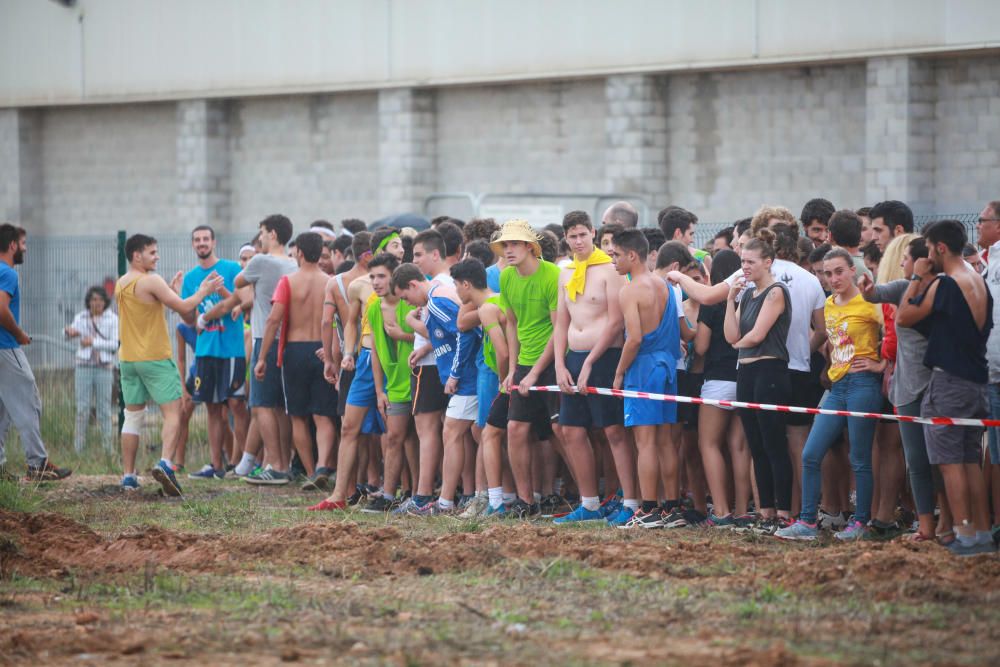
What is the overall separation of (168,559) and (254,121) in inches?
941

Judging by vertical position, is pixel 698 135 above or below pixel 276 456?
above

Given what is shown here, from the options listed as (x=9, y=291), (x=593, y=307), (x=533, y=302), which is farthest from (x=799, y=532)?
(x=9, y=291)

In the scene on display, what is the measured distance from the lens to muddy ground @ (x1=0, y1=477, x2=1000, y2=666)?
6.79 metres

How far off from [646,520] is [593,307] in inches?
63.6

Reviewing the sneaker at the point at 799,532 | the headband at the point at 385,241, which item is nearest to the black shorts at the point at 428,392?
the headband at the point at 385,241

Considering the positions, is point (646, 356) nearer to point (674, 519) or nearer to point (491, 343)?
point (674, 519)

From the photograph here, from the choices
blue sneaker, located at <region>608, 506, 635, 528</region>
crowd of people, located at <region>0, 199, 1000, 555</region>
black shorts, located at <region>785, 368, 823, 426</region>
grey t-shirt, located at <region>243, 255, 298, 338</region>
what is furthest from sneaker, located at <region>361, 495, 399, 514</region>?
black shorts, located at <region>785, 368, 823, 426</region>

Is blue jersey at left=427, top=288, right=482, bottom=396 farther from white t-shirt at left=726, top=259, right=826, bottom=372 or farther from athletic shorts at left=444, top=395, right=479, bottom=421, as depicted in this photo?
white t-shirt at left=726, top=259, right=826, bottom=372

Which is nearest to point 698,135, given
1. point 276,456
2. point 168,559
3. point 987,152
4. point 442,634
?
point 987,152

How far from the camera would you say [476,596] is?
8094mm

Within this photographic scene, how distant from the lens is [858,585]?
789 cm

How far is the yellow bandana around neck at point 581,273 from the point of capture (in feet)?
36.0

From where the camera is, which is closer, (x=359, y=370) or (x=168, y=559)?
(x=168, y=559)

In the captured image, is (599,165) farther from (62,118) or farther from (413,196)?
(62,118)
